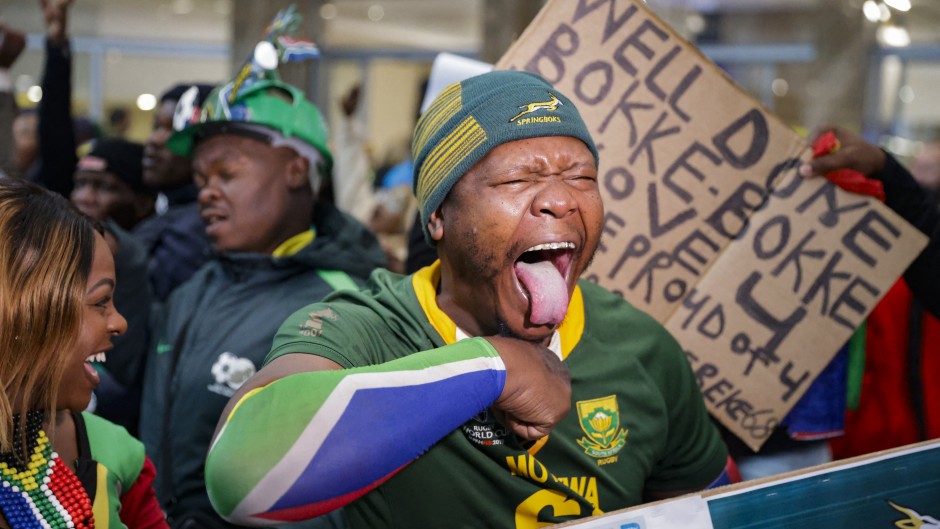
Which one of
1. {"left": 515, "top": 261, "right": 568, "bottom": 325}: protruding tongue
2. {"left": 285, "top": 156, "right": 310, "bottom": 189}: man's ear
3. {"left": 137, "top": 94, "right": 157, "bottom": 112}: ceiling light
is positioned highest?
{"left": 515, "top": 261, "right": 568, "bottom": 325}: protruding tongue

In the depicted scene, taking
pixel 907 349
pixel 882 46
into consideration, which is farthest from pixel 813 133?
pixel 882 46

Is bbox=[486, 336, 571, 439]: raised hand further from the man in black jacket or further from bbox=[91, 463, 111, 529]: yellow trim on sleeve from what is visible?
the man in black jacket

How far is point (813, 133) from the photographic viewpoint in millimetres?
2676

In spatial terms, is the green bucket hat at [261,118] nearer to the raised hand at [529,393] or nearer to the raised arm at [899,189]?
the raised arm at [899,189]

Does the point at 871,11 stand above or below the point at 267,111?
above

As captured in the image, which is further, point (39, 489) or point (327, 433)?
point (39, 489)

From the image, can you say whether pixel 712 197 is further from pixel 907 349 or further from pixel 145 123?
pixel 145 123

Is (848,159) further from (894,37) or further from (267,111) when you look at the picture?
(894,37)

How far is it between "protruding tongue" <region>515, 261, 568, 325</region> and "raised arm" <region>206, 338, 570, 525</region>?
0.20m

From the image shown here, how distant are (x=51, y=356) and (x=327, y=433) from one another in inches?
26.9

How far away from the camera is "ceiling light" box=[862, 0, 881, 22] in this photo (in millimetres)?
9977

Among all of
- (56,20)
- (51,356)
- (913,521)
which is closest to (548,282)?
(913,521)

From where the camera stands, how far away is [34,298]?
1.74 meters

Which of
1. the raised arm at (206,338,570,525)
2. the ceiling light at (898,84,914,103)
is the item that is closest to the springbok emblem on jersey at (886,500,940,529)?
the raised arm at (206,338,570,525)
